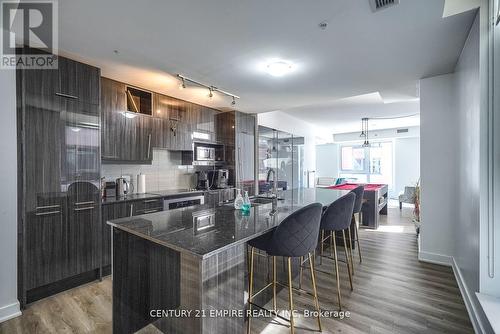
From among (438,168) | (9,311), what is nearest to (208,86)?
(9,311)

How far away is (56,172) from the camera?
2432 millimetres

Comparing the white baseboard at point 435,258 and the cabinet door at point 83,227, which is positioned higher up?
the cabinet door at point 83,227

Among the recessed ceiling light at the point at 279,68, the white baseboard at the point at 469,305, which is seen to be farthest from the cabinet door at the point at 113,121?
the white baseboard at the point at 469,305

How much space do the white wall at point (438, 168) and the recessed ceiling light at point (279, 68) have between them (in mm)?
2000

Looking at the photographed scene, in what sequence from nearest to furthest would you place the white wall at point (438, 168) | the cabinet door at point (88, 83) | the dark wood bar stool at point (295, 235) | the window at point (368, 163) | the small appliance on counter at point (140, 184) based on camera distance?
1. the dark wood bar stool at point (295, 235)
2. the cabinet door at point (88, 83)
3. the white wall at point (438, 168)
4. the small appliance on counter at point (140, 184)
5. the window at point (368, 163)

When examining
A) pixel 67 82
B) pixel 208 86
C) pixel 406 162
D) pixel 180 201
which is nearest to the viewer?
pixel 67 82

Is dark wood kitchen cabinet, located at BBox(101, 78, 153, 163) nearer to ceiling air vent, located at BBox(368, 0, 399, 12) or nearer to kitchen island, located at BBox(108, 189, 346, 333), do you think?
kitchen island, located at BBox(108, 189, 346, 333)

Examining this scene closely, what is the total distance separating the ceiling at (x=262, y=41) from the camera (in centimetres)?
178

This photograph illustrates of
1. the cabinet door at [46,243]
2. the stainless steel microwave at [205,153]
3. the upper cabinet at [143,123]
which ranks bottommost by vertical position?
the cabinet door at [46,243]

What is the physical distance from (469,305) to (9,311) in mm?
4115

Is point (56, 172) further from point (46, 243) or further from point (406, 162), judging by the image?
point (406, 162)

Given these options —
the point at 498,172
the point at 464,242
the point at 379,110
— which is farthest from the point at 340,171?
the point at 498,172

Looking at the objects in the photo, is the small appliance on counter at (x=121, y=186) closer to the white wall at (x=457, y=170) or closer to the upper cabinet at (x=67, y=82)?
the upper cabinet at (x=67, y=82)

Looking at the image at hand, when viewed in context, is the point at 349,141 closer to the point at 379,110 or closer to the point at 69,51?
the point at 379,110
